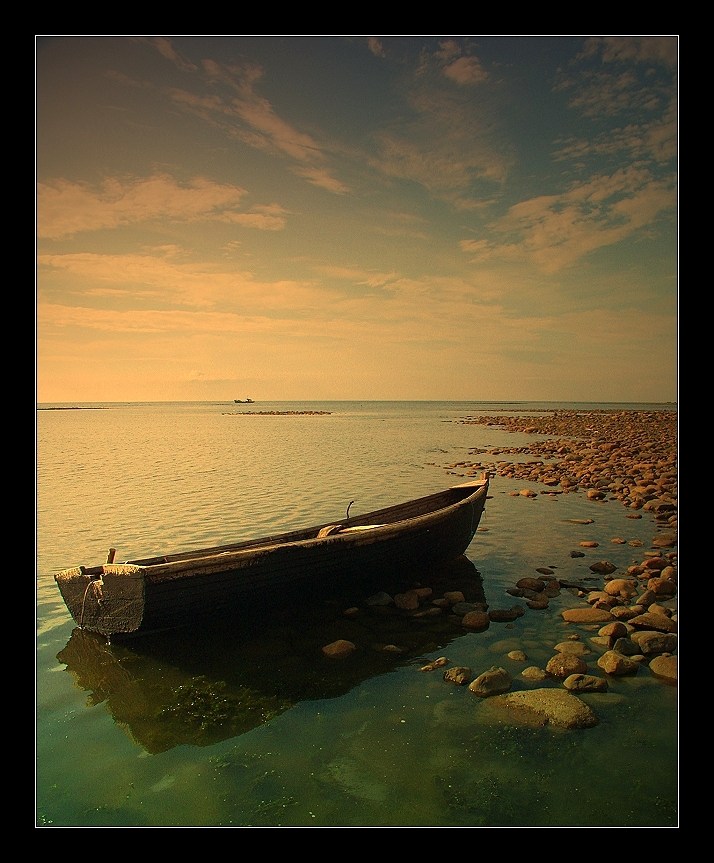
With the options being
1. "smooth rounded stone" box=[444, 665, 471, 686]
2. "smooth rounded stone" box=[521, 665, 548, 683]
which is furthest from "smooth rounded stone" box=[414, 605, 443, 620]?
"smooth rounded stone" box=[521, 665, 548, 683]

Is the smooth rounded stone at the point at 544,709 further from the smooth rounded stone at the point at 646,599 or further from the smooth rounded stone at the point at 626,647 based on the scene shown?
the smooth rounded stone at the point at 646,599

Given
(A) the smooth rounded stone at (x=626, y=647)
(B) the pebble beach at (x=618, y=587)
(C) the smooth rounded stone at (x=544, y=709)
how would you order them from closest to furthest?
(C) the smooth rounded stone at (x=544, y=709) < (B) the pebble beach at (x=618, y=587) < (A) the smooth rounded stone at (x=626, y=647)

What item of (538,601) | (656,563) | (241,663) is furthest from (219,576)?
(656,563)

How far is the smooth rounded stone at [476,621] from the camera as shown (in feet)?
28.6

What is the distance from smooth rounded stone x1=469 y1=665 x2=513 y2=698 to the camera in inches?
264

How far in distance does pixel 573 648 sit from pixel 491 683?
1679 millimetres

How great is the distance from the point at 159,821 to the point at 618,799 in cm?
415

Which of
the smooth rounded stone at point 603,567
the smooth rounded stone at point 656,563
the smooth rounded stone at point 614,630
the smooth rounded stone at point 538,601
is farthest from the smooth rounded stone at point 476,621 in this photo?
the smooth rounded stone at point 656,563

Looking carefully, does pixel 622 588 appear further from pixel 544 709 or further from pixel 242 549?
pixel 242 549

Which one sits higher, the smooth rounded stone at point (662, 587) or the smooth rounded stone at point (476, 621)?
the smooth rounded stone at point (662, 587)

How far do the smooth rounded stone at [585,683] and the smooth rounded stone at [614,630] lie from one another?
1.40 meters

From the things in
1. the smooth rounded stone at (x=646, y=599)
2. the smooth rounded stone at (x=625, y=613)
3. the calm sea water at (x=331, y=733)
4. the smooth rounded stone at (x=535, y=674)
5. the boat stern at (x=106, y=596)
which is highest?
the boat stern at (x=106, y=596)

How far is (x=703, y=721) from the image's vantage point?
4.93 metres

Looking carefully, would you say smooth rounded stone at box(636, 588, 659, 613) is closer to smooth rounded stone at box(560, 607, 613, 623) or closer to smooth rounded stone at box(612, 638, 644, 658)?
smooth rounded stone at box(560, 607, 613, 623)
